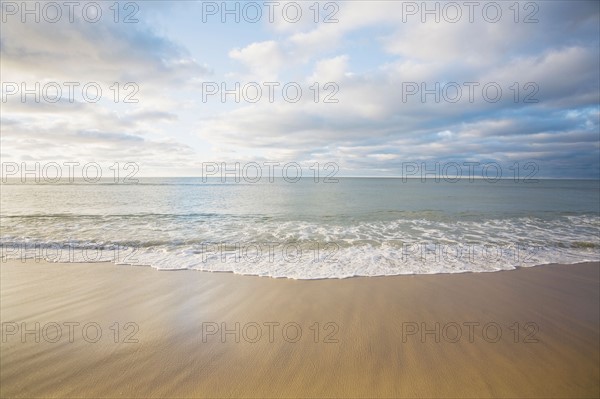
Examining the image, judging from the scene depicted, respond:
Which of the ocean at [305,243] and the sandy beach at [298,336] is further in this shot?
the ocean at [305,243]

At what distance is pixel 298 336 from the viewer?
4.20 metres

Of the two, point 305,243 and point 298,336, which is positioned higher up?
point 305,243

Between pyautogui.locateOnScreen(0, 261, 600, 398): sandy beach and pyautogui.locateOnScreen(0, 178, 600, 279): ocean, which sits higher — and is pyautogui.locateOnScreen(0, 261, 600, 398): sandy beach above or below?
below

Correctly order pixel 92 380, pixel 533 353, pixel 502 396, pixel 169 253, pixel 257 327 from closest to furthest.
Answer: pixel 502 396 → pixel 92 380 → pixel 533 353 → pixel 257 327 → pixel 169 253

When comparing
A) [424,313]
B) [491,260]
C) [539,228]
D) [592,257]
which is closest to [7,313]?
[424,313]

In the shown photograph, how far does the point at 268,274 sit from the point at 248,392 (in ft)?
13.0

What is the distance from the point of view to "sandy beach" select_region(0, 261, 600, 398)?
315 centimetres

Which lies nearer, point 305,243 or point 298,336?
point 298,336

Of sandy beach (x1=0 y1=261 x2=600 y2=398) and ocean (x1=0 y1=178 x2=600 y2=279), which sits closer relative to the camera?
sandy beach (x1=0 y1=261 x2=600 y2=398)

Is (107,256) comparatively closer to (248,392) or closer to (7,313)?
(7,313)

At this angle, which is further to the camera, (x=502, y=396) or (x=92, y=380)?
(x=92, y=380)

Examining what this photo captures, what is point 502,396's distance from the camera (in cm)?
296

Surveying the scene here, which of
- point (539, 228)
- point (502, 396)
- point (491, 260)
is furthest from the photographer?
point (539, 228)

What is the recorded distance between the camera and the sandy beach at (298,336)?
3146mm
